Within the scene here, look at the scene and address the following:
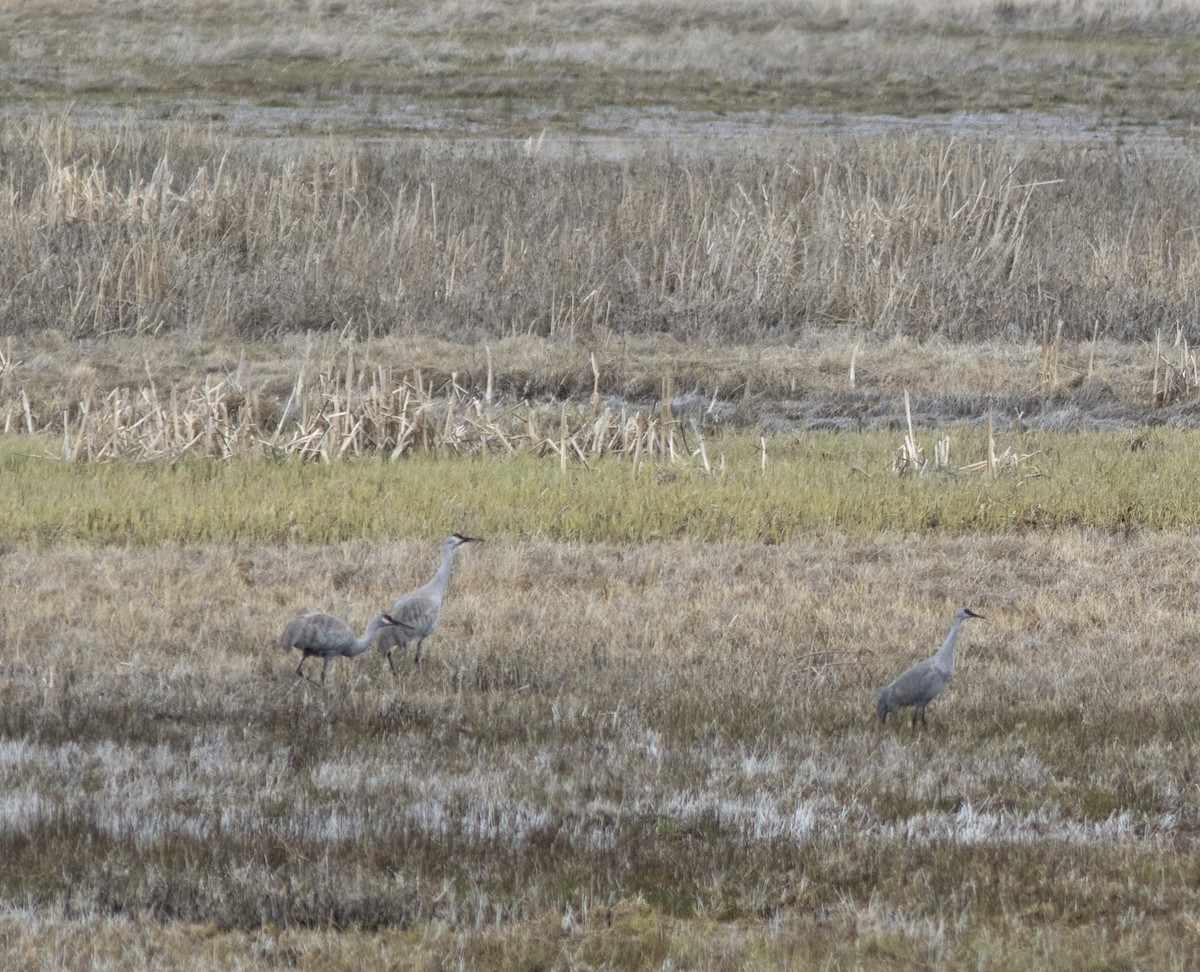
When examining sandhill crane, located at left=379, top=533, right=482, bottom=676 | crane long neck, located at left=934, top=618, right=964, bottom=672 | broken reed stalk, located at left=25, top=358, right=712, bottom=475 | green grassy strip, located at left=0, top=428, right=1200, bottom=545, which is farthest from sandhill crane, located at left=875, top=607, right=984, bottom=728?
broken reed stalk, located at left=25, top=358, right=712, bottom=475

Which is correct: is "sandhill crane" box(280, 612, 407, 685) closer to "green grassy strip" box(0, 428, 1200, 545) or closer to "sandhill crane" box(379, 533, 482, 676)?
"sandhill crane" box(379, 533, 482, 676)

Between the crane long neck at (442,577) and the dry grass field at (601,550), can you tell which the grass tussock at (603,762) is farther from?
the crane long neck at (442,577)

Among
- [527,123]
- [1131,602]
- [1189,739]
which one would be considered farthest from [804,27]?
[1189,739]

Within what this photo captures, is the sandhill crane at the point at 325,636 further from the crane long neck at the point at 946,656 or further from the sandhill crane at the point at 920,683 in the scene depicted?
the crane long neck at the point at 946,656

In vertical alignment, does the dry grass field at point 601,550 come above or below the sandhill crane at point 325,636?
below

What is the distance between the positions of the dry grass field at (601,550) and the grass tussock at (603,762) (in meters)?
0.03

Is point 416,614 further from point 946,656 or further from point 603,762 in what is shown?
point 946,656

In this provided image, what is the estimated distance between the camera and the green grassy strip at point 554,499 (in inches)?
471

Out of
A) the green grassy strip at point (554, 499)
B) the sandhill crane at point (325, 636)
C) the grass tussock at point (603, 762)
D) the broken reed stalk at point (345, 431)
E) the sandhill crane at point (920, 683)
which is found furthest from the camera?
the broken reed stalk at point (345, 431)

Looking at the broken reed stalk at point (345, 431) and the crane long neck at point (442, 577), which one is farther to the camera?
the broken reed stalk at point (345, 431)

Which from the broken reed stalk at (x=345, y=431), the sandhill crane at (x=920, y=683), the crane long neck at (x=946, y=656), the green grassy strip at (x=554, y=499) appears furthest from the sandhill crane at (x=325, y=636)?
the broken reed stalk at (x=345, y=431)

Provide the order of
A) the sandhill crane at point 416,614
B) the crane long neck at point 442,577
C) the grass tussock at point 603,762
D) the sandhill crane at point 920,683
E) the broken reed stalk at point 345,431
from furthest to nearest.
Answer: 1. the broken reed stalk at point 345,431
2. the crane long neck at point 442,577
3. the sandhill crane at point 416,614
4. the sandhill crane at point 920,683
5. the grass tussock at point 603,762

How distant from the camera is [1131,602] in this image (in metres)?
10.3

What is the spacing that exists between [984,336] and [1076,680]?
1366 centimetres
